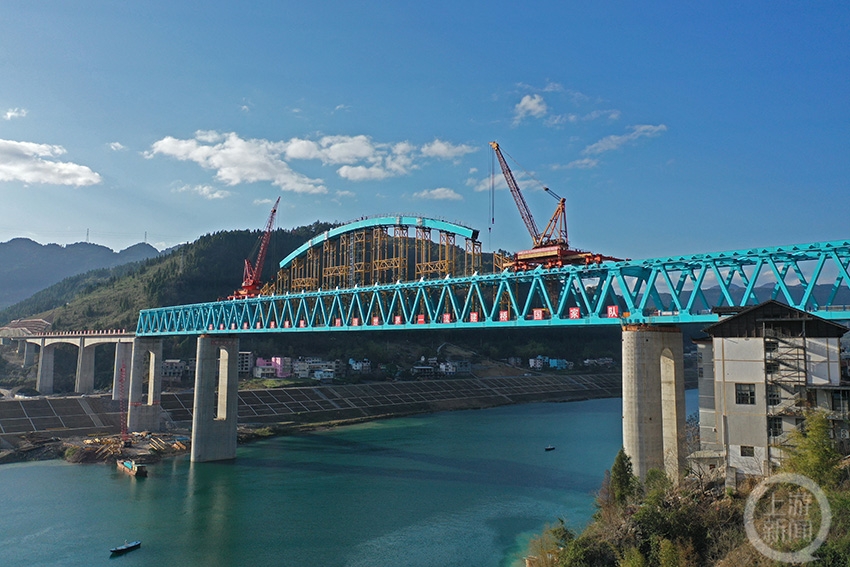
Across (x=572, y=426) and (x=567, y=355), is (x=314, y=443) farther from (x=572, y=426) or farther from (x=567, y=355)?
(x=567, y=355)

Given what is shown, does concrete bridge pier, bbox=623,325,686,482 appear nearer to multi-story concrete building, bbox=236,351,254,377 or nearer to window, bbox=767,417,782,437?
window, bbox=767,417,782,437

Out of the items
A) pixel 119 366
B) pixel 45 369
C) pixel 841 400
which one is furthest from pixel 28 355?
pixel 841 400

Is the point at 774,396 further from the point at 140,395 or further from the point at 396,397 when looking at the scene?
the point at 396,397

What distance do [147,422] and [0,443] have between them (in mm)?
15546

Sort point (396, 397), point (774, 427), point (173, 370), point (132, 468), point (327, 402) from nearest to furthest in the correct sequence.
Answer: point (774, 427), point (132, 468), point (327, 402), point (396, 397), point (173, 370)

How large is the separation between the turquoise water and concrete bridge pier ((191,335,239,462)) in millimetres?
2192

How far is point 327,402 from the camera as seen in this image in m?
98.1

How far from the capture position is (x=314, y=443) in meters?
73.1

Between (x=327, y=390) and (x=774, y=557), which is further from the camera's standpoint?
(x=327, y=390)

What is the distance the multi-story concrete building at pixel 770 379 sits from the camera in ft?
88.1

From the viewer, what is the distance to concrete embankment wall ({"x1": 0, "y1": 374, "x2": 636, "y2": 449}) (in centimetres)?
7388

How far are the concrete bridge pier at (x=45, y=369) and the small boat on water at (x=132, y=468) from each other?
197 feet

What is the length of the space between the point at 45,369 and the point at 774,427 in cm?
11559

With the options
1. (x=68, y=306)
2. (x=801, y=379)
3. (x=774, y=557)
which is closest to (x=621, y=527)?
(x=774, y=557)
